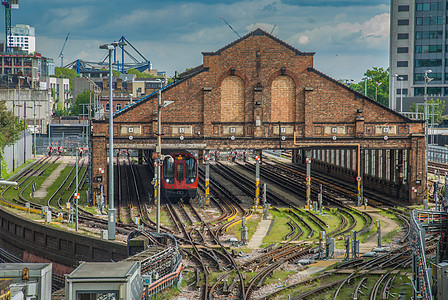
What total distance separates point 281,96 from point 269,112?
1519mm

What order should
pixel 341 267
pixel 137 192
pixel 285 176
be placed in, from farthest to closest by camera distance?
pixel 285 176, pixel 137 192, pixel 341 267

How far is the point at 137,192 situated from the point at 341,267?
29893 mm

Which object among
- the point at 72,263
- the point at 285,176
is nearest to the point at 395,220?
the point at 72,263

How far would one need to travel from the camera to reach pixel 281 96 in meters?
47.0

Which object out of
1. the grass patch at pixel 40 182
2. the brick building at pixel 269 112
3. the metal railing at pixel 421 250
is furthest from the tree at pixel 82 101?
the metal railing at pixel 421 250

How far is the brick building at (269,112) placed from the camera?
46031 mm

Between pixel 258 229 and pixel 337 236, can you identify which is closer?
pixel 337 236

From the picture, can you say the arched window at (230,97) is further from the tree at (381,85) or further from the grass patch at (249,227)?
the tree at (381,85)

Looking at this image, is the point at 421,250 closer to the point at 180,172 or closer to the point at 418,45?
the point at 180,172

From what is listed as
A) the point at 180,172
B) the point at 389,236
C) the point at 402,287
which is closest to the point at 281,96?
the point at 180,172

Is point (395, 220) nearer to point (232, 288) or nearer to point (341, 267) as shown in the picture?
point (341, 267)

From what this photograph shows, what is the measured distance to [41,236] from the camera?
117ft

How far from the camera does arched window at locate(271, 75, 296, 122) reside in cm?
4691

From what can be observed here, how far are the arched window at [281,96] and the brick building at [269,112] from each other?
0.07 m
